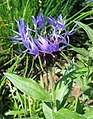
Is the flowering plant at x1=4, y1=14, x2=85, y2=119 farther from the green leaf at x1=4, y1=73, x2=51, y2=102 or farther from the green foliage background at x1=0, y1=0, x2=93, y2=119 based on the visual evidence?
the green foliage background at x1=0, y1=0, x2=93, y2=119

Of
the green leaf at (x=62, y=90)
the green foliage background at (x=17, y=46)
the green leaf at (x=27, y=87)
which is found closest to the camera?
the green leaf at (x=27, y=87)

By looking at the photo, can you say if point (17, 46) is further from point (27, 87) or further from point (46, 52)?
point (46, 52)

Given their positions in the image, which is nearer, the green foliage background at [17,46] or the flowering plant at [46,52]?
the flowering plant at [46,52]

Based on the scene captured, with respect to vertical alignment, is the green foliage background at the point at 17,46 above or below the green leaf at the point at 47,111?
above

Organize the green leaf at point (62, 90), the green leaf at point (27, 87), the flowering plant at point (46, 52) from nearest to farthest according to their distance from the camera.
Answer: the flowering plant at point (46, 52), the green leaf at point (27, 87), the green leaf at point (62, 90)

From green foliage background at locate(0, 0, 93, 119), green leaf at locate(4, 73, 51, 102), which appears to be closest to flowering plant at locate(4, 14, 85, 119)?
green leaf at locate(4, 73, 51, 102)

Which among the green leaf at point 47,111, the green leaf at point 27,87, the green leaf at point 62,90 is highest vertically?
the green leaf at point 27,87

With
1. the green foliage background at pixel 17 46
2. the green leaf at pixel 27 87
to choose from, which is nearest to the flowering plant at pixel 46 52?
the green leaf at pixel 27 87

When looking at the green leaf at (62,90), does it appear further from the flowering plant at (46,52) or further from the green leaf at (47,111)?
the green leaf at (47,111)

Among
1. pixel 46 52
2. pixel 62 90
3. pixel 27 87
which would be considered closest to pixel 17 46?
pixel 62 90
